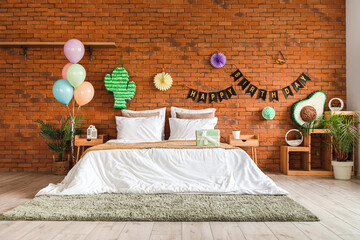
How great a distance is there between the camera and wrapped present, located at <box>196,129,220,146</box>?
3580 mm

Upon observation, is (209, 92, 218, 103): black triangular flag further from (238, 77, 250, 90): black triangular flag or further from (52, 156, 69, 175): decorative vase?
(52, 156, 69, 175): decorative vase

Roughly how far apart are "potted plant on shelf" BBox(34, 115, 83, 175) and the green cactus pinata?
2.29 ft

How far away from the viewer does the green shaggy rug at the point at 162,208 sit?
240 centimetres

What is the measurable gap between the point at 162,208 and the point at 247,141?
7.77ft

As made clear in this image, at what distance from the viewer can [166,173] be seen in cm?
333

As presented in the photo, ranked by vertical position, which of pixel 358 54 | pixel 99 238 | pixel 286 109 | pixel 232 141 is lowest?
pixel 99 238

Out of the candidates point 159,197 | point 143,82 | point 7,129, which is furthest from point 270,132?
point 7,129

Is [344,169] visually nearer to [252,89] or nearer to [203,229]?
[252,89]

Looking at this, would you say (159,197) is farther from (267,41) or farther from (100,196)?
(267,41)

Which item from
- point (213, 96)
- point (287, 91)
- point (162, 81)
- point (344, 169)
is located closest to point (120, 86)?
point (162, 81)

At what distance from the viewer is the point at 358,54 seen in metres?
4.62

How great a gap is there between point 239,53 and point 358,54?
1824 millimetres

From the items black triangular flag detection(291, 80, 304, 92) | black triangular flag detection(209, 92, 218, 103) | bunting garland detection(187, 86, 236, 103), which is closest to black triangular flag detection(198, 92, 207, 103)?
bunting garland detection(187, 86, 236, 103)

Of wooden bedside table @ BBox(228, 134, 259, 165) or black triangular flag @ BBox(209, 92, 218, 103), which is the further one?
black triangular flag @ BBox(209, 92, 218, 103)
